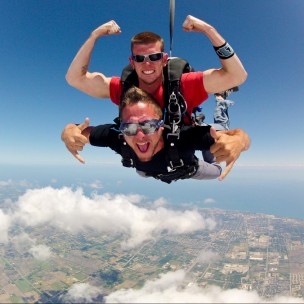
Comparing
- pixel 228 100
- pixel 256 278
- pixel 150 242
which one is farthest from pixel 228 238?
pixel 228 100

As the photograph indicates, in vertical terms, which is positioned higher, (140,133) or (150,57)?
(150,57)

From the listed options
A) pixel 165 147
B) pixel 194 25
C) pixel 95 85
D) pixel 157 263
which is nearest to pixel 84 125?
pixel 95 85

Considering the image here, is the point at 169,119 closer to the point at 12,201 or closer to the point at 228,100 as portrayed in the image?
the point at 228,100

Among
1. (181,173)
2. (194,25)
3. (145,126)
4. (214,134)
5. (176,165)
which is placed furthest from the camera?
(181,173)

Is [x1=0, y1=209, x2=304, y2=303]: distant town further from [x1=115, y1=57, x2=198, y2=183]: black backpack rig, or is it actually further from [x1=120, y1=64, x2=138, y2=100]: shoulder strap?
[x1=120, y1=64, x2=138, y2=100]: shoulder strap

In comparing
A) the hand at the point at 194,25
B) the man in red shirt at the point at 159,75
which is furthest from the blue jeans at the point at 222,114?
the hand at the point at 194,25

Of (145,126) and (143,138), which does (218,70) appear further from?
(143,138)

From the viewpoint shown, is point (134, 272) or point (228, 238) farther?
point (228, 238)
